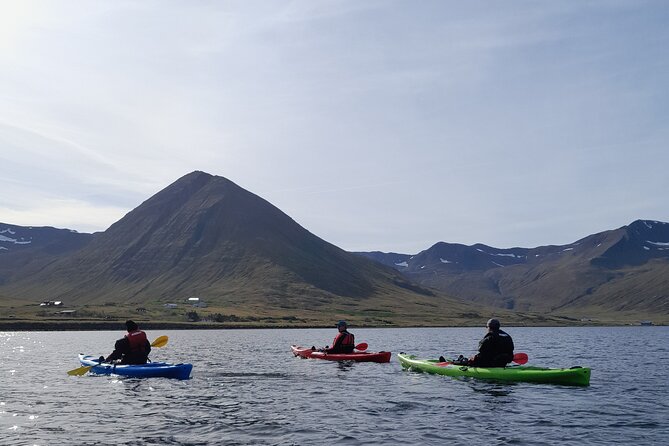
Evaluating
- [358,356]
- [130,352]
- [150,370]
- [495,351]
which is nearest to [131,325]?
[130,352]

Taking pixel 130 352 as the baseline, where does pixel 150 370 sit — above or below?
below

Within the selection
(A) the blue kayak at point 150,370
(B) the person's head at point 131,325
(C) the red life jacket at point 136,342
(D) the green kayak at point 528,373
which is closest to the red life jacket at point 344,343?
(D) the green kayak at point 528,373

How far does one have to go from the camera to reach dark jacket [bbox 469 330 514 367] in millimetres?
35688

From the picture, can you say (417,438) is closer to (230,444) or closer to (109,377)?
(230,444)

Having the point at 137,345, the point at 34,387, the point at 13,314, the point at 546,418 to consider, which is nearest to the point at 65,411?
the point at 34,387

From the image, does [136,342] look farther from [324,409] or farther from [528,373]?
[528,373]

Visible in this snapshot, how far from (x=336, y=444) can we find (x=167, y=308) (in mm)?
174411

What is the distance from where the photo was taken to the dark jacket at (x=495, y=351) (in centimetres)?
3569

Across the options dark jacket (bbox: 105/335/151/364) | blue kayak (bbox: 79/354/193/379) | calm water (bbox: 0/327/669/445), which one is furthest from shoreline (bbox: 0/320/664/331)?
dark jacket (bbox: 105/335/151/364)

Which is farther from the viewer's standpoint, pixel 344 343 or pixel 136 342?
pixel 344 343

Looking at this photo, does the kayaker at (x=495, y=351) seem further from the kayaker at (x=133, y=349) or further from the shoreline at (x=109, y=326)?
the shoreline at (x=109, y=326)

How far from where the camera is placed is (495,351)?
35938mm

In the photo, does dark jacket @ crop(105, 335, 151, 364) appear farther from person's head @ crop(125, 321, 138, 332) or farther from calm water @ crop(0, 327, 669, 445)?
calm water @ crop(0, 327, 669, 445)

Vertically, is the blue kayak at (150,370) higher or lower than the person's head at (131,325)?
lower
